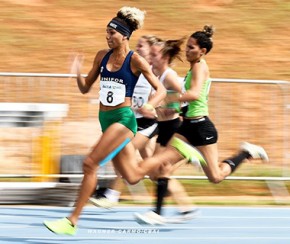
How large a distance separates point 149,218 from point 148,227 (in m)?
0.30

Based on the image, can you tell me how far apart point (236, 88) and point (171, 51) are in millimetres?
2632

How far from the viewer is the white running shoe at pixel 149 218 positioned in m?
8.82

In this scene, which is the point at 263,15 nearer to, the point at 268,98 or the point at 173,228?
the point at 268,98

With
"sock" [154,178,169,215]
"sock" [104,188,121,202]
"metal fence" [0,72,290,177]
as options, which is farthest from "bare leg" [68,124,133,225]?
"metal fence" [0,72,290,177]

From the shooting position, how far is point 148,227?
9.20m

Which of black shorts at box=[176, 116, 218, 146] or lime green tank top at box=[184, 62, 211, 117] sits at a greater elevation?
lime green tank top at box=[184, 62, 211, 117]

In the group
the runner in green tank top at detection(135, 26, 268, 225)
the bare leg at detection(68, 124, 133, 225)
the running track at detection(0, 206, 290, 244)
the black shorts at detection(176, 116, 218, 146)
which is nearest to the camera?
the bare leg at detection(68, 124, 133, 225)

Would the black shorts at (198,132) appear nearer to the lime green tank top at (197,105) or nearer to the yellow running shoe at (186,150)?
the lime green tank top at (197,105)

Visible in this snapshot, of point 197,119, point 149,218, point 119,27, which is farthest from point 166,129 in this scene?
point 119,27

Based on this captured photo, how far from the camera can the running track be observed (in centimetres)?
853

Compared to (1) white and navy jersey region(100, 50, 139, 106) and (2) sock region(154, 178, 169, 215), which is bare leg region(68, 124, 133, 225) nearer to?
(1) white and navy jersey region(100, 50, 139, 106)

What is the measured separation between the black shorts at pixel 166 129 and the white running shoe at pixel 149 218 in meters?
0.97

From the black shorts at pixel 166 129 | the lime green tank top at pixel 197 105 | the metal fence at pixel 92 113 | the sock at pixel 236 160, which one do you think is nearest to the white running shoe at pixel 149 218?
the black shorts at pixel 166 129

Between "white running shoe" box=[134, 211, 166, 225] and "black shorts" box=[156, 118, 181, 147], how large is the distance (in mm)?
967
